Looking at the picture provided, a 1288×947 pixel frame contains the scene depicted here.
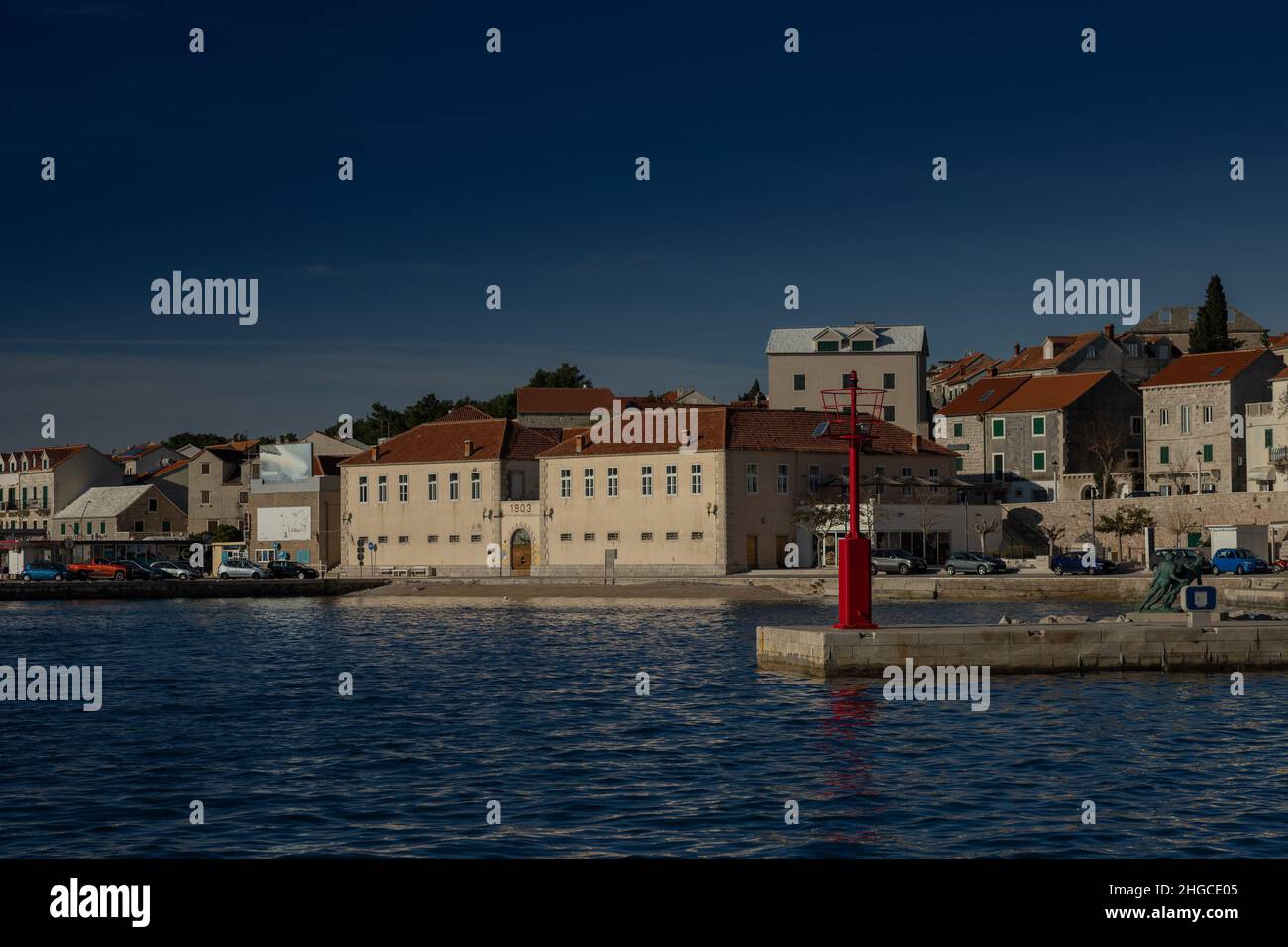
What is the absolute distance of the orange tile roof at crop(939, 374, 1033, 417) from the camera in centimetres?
9944

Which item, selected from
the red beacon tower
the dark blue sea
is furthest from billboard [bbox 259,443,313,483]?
the red beacon tower

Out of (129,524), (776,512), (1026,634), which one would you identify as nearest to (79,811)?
(1026,634)

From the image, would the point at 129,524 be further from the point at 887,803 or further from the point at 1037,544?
the point at 887,803

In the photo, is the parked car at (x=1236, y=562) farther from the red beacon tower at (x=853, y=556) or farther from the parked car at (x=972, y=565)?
the red beacon tower at (x=853, y=556)

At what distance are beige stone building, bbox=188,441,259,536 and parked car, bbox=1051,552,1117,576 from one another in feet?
228

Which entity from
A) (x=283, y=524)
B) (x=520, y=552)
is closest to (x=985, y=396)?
(x=520, y=552)

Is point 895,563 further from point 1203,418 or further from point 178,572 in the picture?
point 178,572

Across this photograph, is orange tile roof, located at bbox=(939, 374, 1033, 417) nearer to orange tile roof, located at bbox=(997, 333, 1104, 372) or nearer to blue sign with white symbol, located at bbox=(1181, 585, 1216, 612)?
orange tile roof, located at bbox=(997, 333, 1104, 372)

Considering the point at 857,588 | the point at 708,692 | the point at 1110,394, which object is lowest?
the point at 708,692

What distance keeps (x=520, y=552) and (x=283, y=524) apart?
905 inches

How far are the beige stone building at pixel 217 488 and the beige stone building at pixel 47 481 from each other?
13545 millimetres

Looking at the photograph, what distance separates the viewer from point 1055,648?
33.1 meters
